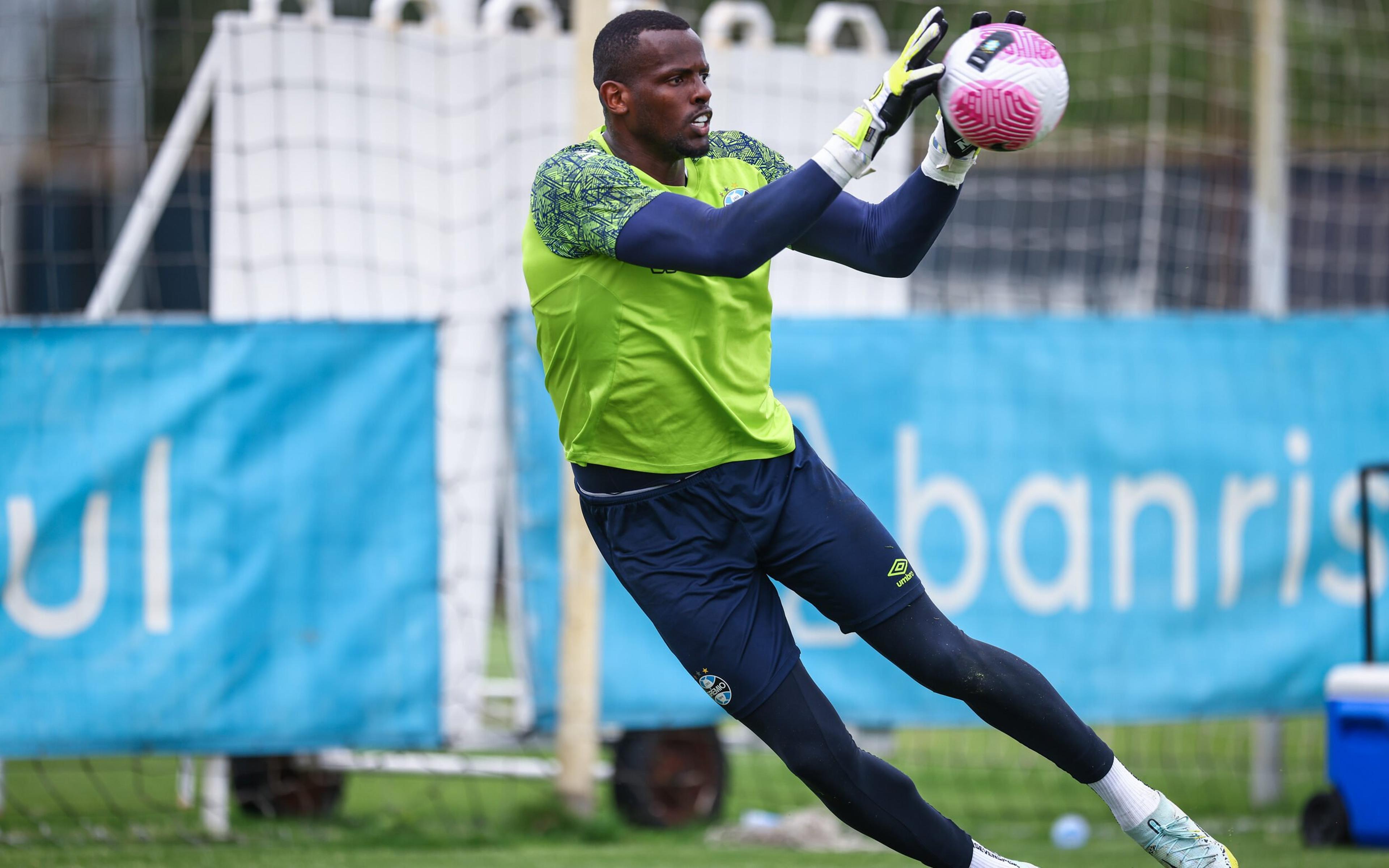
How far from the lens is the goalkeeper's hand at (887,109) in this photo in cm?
347

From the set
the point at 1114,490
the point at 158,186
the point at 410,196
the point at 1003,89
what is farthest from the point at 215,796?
the point at 1003,89

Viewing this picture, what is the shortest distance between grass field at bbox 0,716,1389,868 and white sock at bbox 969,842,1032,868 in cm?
168

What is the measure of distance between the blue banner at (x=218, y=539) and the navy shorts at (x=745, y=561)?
7.81ft

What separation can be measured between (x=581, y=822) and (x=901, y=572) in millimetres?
2801

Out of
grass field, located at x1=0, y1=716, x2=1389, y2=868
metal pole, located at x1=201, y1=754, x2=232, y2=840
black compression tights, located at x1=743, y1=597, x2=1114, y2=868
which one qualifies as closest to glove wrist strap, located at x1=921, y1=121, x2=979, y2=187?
black compression tights, located at x1=743, y1=597, x2=1114, y2=868

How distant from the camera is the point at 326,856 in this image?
18.6 feet

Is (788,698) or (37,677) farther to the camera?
(37,677)

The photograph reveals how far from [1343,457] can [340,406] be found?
4382 mm

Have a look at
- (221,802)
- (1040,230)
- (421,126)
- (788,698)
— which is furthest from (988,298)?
(788,698)

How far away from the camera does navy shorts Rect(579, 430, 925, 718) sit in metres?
3.81

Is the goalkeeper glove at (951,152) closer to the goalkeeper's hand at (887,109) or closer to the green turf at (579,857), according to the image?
the goalkeeper's hand at (887,109)

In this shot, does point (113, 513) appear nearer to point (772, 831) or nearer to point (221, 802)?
point (221, 802)

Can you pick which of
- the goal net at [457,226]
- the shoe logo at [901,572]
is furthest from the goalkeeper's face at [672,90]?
the goal net at [457,226]

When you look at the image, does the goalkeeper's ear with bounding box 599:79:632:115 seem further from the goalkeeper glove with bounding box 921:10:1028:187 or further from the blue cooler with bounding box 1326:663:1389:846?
the blue cooler with bounding box 1326:663:1389:846
